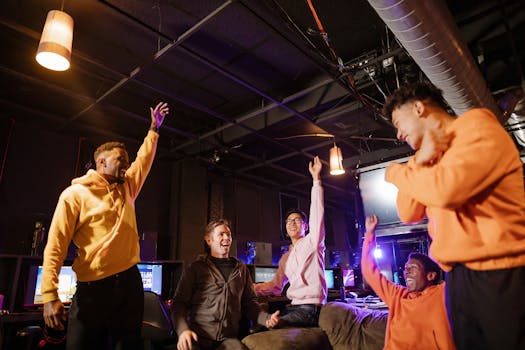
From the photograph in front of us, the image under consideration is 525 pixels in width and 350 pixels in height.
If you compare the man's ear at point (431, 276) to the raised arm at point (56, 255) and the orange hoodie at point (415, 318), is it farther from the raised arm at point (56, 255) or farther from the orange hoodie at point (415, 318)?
the raised arm at point (56, 255)

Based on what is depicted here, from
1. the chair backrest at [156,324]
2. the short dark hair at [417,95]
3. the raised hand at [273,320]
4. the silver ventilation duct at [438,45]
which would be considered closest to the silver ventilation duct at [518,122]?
the silver ventilation duct at [438,45]

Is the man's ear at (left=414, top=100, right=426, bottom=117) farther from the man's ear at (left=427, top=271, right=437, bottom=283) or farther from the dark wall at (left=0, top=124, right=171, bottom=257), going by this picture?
the dark wall at (left=0, top=124, right=171, bottom=257)

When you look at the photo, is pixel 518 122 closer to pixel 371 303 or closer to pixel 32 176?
pixel 371 303

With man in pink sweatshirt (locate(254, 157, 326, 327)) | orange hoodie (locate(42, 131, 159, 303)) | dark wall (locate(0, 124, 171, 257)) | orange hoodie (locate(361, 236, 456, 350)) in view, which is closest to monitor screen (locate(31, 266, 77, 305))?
dark wall (locate(0, 124, 171, 257))

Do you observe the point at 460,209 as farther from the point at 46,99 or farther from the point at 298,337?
the point at 46,99

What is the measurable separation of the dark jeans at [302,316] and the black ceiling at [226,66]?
2.68 metres

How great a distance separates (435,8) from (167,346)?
3426 millimetres

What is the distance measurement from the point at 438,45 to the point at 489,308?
2.49 meters

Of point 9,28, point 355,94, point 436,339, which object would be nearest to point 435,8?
point 355,94

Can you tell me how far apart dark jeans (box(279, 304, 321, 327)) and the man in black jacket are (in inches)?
10.3

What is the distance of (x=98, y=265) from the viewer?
194 cm

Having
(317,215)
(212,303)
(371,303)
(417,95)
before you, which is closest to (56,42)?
(212,303)

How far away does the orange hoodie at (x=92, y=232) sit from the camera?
1931 mm

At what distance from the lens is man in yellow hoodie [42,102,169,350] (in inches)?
72.2
